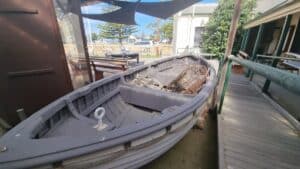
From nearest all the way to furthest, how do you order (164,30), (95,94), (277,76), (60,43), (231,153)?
(277,76) < (231,153) < (95,94) < (60,43) < (164,30)

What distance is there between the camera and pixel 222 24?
27.5 feet

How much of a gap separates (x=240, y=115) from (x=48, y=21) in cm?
389

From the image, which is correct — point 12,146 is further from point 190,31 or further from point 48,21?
point 190,31

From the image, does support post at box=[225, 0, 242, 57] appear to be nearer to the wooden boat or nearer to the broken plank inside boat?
the broken plank inside boat

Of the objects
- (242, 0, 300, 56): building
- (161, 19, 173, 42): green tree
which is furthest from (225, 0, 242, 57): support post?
(161, 19, 173, 42): green tree

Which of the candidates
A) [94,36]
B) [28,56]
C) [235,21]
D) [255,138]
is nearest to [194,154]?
[255,138]

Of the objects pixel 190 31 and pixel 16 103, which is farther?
pixel 190 31

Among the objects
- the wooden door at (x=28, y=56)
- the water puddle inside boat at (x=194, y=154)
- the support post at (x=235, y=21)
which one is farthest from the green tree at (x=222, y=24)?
the wooden door at (x=28, y=56)

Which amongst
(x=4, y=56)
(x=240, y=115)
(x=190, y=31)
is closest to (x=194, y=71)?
(x=240, y=115)

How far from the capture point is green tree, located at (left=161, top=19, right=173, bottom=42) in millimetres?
22828

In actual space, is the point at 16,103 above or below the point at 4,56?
below

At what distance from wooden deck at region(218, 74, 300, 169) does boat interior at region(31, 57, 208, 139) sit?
88 cm

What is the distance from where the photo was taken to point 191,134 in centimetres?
278

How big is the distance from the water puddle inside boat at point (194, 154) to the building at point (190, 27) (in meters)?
8.79
